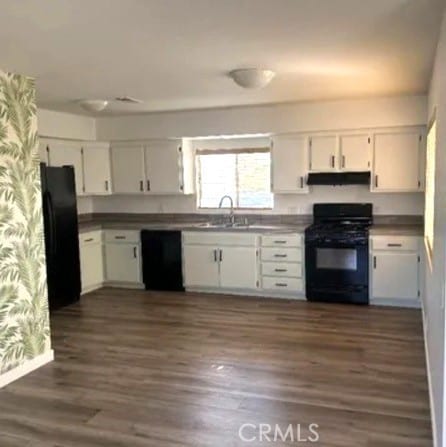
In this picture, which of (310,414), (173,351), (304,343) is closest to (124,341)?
(173,351)

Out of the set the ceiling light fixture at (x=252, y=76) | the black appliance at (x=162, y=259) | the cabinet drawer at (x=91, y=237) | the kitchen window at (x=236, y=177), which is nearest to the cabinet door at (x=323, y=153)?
the kitchen window at (x=236, y=177)

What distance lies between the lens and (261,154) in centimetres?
640

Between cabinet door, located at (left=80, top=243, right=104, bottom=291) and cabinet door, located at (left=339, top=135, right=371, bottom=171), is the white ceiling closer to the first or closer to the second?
cabinet door, located at (left=339, top=135, right=371, bottom=171)

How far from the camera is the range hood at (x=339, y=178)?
18.5 ft

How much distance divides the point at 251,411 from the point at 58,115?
4.42 metres

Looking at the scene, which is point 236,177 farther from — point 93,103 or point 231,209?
point 93,103

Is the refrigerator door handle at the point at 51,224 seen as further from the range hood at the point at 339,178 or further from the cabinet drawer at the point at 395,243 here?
the cabinet drawer at the point at 395,243

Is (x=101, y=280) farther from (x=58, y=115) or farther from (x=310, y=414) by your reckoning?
(x=310, y=414)

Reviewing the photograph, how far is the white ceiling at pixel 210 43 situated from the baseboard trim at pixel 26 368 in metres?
2.22

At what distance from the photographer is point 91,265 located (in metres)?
6.36

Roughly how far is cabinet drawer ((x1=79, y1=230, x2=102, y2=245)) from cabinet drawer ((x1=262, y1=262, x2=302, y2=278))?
225 cm

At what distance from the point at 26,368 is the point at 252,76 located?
284cm

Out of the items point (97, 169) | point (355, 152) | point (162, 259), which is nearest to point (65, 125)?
point (97, 169)

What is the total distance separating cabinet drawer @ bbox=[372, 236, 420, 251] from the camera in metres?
5.19
